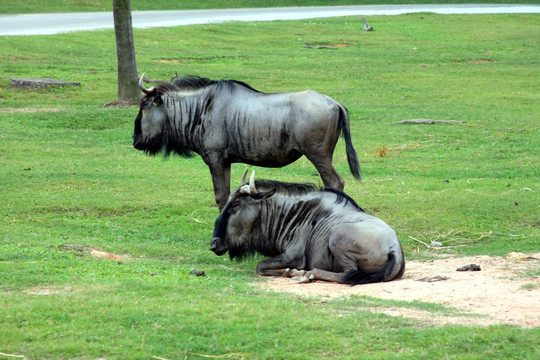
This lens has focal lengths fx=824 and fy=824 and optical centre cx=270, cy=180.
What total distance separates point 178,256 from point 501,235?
4716mm

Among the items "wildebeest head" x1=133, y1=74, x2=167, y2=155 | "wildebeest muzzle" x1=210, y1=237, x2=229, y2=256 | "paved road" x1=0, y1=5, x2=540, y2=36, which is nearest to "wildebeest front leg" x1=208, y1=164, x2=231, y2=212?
"wildebeest head" x1=133, y1=74, x2=167, y2=155

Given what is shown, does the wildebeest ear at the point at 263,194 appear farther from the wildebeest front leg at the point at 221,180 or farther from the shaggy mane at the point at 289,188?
the wildebeest front leg at the point at 221,180

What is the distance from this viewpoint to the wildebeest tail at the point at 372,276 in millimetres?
8969

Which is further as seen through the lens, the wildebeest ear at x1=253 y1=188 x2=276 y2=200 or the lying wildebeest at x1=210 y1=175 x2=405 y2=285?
the wildebeest ear at x1=253 y1=188 x2=276 y2=200

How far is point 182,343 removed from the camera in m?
6.62

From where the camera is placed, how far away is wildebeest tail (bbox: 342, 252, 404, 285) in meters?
8.97

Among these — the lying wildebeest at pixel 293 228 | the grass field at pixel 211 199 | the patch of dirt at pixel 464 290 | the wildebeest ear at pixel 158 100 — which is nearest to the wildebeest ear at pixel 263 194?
the lying wildebeest at pixel 293 228

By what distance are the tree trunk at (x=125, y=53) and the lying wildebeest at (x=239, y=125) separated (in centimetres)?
1210

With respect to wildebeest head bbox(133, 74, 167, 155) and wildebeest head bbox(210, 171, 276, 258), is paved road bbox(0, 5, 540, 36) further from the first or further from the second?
wildebeest head bbox(210, 171, 276, 258)

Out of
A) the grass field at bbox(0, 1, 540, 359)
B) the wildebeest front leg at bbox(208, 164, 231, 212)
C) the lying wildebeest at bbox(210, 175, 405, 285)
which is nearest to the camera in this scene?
the grass field at bbox(0, 1, 540, 359)

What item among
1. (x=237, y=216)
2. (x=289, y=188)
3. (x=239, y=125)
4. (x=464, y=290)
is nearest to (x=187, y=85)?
(x=239, y=125)

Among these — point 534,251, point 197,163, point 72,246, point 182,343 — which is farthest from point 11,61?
point 182,343

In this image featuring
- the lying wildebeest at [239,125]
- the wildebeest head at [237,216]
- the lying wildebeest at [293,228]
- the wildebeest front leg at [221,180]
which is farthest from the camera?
the wildebeest front leg at [221,180]

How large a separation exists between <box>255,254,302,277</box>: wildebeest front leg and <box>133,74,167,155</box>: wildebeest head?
305cm
